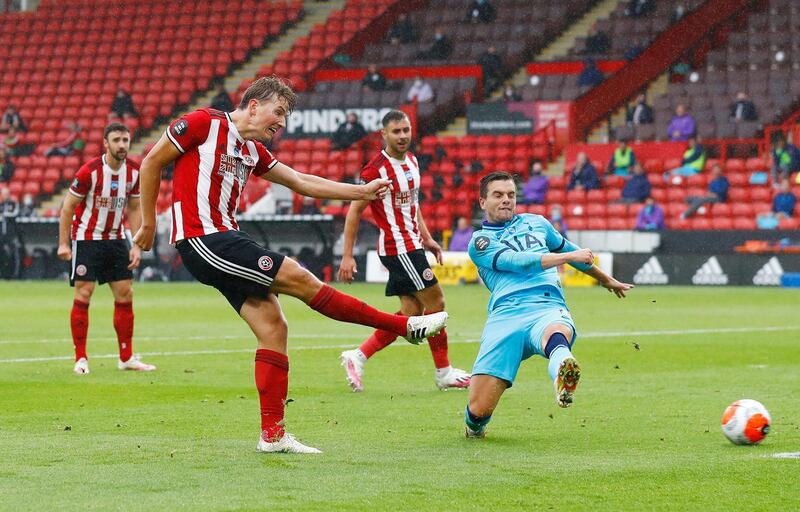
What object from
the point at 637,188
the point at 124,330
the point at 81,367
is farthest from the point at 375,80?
the point at 81,367

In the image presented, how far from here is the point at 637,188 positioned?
1182 inches

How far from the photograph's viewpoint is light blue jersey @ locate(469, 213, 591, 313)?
7.61 metres

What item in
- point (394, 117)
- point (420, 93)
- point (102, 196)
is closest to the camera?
point (394, 117)

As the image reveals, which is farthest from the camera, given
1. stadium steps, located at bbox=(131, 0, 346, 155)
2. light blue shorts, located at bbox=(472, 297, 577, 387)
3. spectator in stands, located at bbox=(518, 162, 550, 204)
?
stadium steps, located at bbox=(131, 0, 346, 155)

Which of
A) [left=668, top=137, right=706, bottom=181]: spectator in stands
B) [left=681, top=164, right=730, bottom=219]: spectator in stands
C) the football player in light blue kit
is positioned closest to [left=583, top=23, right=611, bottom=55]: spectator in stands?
[left=668, top=137, right=706, bottom=181]: spectator in stands

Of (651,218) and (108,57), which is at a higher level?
(108,57)

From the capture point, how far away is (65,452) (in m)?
6.71

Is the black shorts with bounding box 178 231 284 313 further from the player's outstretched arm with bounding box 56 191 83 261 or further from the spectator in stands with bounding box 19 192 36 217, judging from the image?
the spectator in stands with bounding box 19 192 36 217

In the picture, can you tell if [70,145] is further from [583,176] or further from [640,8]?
[640,8]

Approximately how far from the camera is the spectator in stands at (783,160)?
28.9 meters

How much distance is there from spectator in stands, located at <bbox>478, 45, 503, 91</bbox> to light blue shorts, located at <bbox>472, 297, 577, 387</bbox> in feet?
93.4

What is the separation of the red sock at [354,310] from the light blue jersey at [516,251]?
1.07 m

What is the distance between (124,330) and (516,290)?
4903mm

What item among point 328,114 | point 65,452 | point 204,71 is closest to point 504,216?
point 65,452
